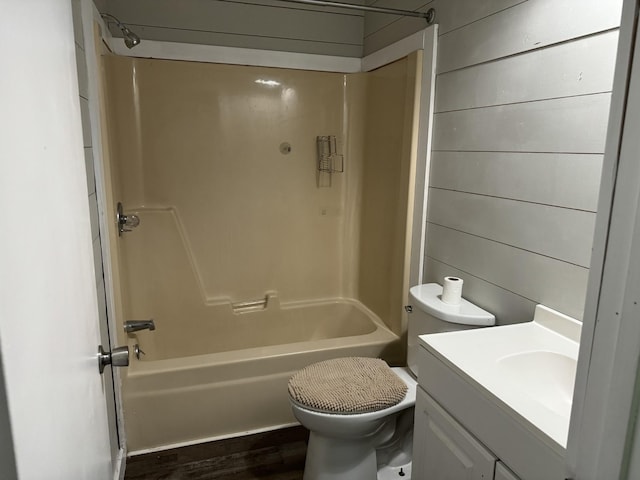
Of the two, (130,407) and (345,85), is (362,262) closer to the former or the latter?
(345,85)

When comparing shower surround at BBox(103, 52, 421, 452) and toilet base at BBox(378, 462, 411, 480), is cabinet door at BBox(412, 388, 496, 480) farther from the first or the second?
shower surround at BBox(103, 52, 421, 452)

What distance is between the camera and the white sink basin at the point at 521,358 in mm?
1167

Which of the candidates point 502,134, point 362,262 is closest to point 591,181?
point 502,134

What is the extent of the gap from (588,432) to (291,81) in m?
2.56

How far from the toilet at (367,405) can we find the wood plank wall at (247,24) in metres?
1.72

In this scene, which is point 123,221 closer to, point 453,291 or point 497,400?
point 453,291

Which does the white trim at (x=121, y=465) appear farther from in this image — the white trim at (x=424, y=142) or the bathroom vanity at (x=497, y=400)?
the white trim at (x=424, y=142)

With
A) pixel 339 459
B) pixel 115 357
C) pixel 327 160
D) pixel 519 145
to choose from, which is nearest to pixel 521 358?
pixel 519 145

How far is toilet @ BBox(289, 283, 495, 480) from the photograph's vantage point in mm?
1665

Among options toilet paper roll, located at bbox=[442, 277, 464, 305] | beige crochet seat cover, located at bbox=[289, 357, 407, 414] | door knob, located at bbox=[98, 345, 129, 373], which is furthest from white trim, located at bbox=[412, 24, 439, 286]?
door knob, located at bbox=[98, 345, 129, 373]

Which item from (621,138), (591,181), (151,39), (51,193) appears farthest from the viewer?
(151,39)

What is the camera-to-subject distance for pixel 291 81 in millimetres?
2732

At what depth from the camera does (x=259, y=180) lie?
2785mm

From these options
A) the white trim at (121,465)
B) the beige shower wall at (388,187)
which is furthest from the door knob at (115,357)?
the beige shower wall at (388,187)
